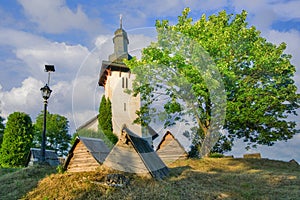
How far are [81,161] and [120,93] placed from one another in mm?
4439

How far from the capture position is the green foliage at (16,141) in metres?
25.9

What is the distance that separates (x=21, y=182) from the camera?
34.8ft

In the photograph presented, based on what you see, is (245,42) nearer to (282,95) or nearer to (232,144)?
(282,95)

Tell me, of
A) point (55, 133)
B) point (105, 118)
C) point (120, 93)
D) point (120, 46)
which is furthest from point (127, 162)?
→ point (55, 133)

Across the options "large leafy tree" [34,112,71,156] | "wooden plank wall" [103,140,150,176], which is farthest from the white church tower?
"large leafy tree" [34,112,71,156]

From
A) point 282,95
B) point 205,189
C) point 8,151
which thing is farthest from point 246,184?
point 8,151

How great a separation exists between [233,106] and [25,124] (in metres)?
18.4

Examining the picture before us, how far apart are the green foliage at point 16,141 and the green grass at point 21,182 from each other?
48.7ft

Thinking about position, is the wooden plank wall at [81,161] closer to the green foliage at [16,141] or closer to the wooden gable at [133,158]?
the wooden gable at [133,158]

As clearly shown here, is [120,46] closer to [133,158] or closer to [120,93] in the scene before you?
[120,93]

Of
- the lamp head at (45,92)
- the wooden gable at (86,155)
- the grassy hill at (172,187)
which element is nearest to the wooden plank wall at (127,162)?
the grassy hill at (172,187)

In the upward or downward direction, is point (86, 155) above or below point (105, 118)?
below

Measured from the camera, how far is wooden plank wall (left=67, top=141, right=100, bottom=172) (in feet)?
35.8

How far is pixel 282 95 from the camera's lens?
783 inches
